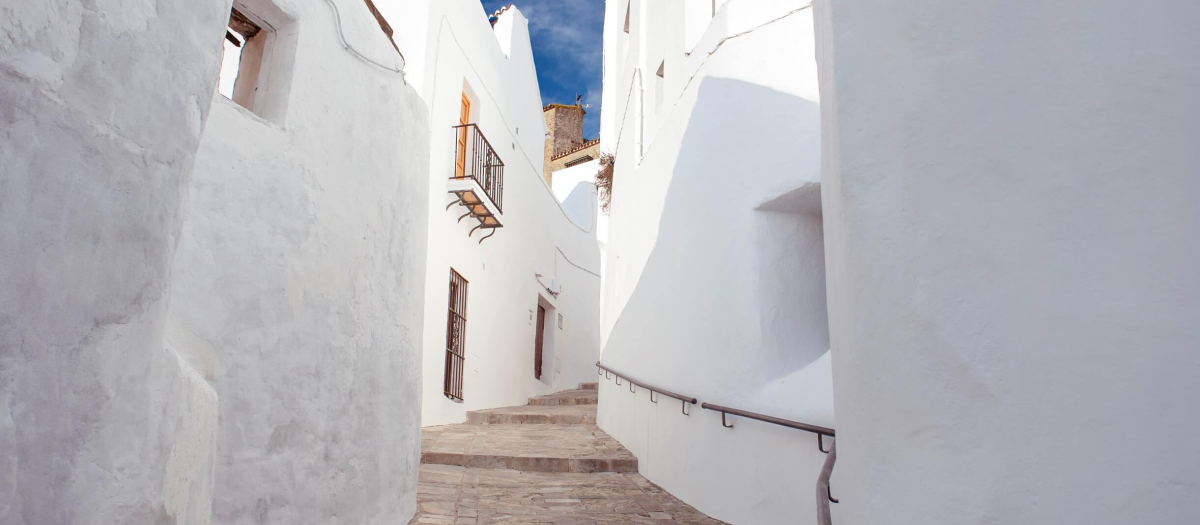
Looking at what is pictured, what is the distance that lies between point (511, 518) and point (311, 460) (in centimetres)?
156

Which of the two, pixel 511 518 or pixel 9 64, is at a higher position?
pixel 9 64

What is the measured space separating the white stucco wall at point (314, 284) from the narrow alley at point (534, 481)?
2.26 feet

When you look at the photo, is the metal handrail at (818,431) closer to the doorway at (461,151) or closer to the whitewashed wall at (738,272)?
the whitewashed wall at (738,272)

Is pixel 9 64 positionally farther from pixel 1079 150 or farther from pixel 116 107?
pixel 1079 150

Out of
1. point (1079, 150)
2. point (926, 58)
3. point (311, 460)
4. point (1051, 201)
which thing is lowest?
point (311, 460)

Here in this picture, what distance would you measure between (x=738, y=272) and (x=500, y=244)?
6439mm

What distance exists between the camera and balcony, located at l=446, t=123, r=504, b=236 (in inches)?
353

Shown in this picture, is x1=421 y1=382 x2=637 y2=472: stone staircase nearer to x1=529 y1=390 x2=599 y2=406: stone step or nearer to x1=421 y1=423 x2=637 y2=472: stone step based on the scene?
x1=421 y1=423 x2=637 y2=472: stone step

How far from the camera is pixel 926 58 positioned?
247 cm

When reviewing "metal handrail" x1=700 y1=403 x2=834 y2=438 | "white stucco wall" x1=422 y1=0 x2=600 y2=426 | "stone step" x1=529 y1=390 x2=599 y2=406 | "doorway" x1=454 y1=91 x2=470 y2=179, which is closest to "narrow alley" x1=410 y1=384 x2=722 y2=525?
"metal handrail" x1=700 y1=403 x2=834 y2=438

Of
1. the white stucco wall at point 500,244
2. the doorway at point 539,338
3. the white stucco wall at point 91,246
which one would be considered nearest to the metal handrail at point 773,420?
the white stucco wall at point 91,246

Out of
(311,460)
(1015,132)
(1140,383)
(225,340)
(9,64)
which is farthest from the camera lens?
(311,460)

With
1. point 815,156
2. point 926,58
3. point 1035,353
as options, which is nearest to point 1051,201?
point 1035,353

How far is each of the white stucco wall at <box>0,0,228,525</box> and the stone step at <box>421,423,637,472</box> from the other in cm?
404
